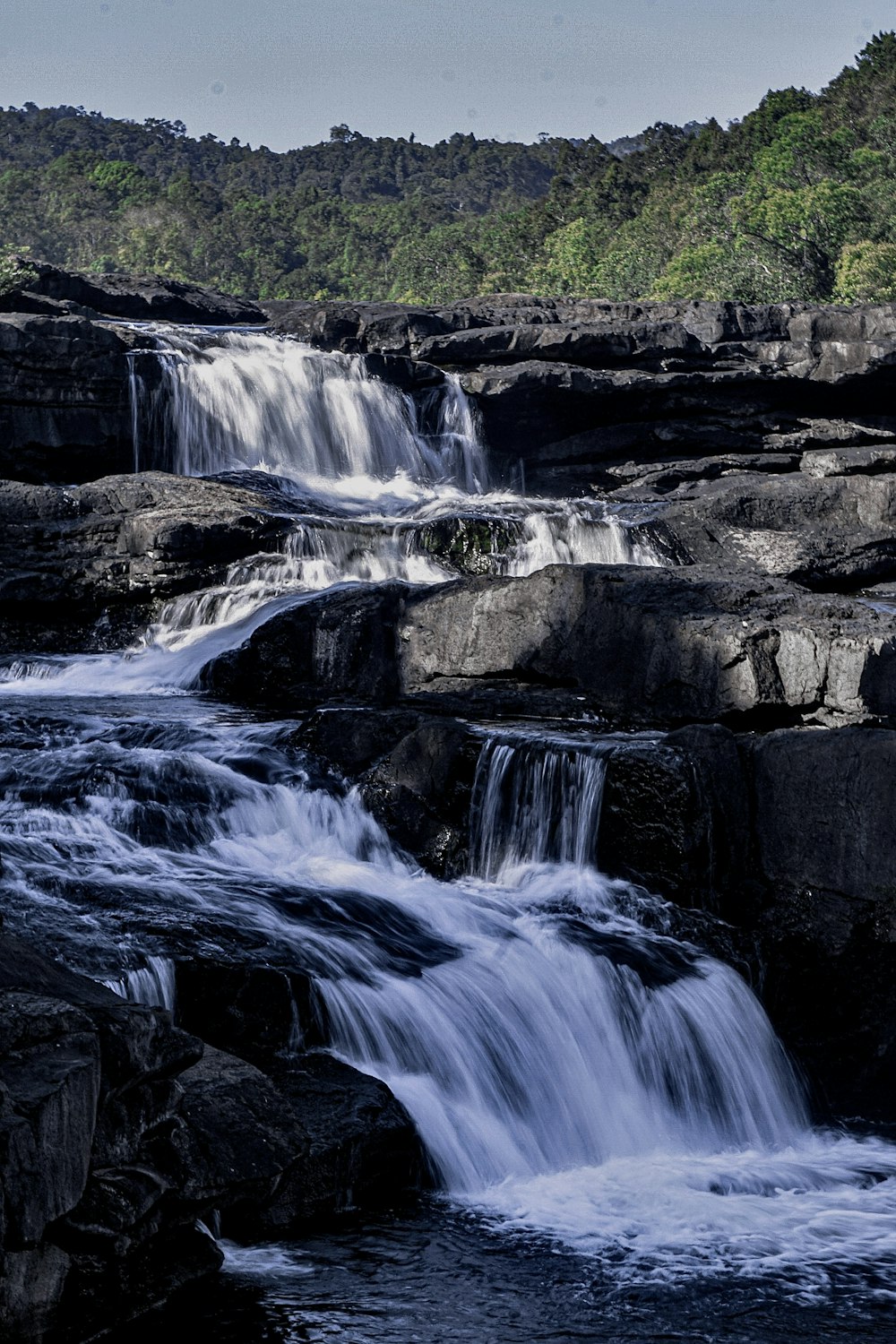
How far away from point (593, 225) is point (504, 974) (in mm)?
72093

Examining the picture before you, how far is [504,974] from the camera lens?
9.76 meters

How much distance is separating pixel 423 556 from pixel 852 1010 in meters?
10.5

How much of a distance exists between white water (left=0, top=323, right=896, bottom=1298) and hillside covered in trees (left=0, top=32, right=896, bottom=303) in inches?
1588

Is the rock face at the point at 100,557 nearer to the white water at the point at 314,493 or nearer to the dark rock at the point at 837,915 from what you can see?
the white water at the point at 314,493

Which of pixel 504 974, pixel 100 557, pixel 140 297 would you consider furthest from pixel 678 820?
pixel 140 297

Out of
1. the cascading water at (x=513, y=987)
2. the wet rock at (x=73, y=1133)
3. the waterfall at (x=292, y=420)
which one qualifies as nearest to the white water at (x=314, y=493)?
the waterfall at (x=292, y=420)

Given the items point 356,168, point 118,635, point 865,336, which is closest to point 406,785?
point 118,635

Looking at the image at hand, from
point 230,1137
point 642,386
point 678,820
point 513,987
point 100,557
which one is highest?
point 642,386

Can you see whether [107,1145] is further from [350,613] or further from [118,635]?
[118,635]

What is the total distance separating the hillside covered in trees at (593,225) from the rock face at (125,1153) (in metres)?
44.8

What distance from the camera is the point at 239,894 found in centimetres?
1016

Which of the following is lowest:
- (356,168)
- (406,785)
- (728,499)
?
(406,785)

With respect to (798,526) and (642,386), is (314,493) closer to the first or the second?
(642,386)

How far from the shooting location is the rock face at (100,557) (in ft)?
63.3
